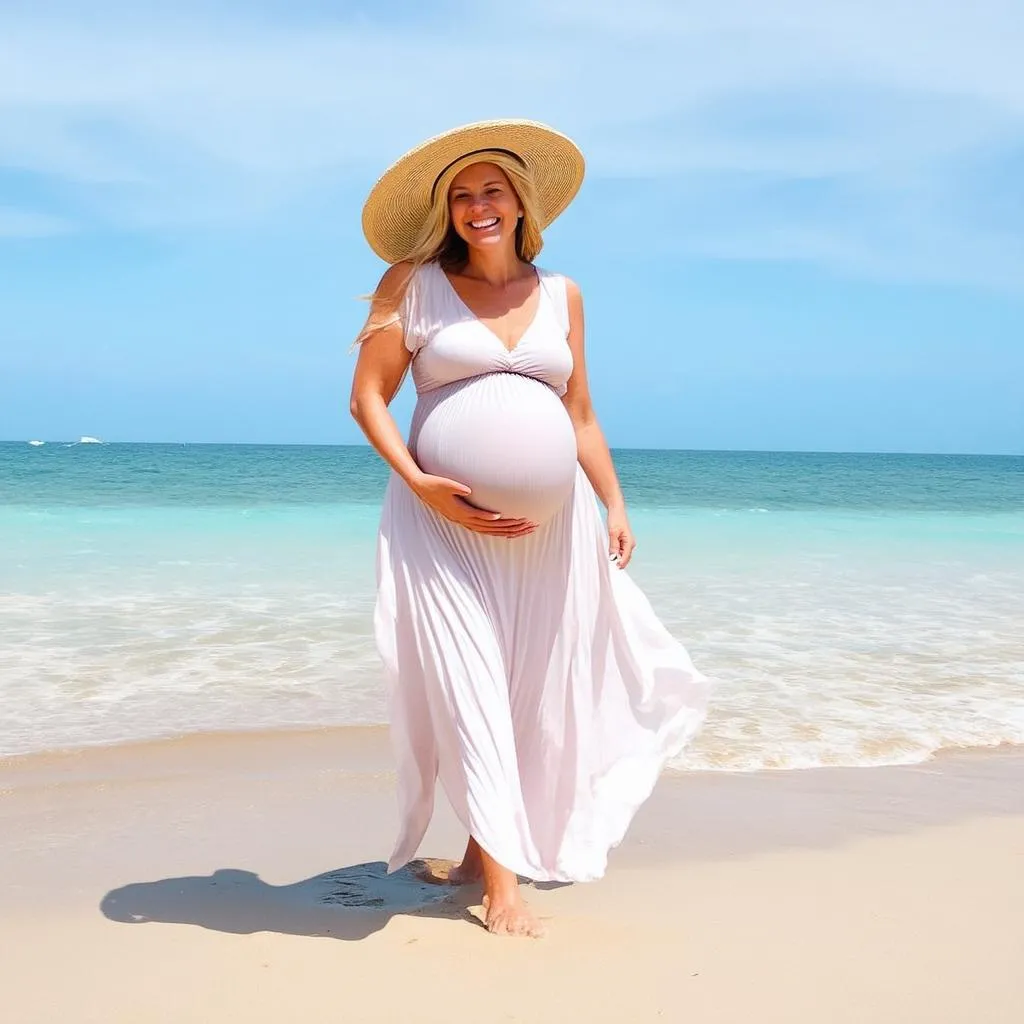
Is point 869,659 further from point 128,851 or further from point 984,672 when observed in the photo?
point 128,851

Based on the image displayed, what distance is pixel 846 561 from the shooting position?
13422 millimetres

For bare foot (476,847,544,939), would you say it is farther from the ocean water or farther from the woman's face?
the ocean water

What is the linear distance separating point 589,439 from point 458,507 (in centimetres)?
58

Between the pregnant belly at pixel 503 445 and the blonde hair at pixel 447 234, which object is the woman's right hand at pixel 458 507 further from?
the blonde hair at pixel 447 234

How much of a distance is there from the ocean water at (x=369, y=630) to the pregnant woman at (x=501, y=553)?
5.77 feet

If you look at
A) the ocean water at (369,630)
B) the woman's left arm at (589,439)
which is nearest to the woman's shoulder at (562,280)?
the woman's left arm at (589,439)

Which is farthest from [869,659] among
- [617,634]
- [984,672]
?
[617,634]

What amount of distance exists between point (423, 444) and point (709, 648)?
15.0 ft

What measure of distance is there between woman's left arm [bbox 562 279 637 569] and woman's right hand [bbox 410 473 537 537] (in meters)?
0.39

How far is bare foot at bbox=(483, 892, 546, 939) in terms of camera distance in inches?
113

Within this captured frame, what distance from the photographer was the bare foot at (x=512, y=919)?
287cm

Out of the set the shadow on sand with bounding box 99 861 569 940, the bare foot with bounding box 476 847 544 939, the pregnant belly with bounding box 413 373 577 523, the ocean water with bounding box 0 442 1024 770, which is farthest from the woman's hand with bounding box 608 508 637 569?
the ocean water with bounding box 0 442 1024 770

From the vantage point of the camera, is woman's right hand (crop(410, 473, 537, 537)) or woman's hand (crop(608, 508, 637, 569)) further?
woman's hand (crop(608, 508, 637, 569))

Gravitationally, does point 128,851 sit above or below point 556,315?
below
